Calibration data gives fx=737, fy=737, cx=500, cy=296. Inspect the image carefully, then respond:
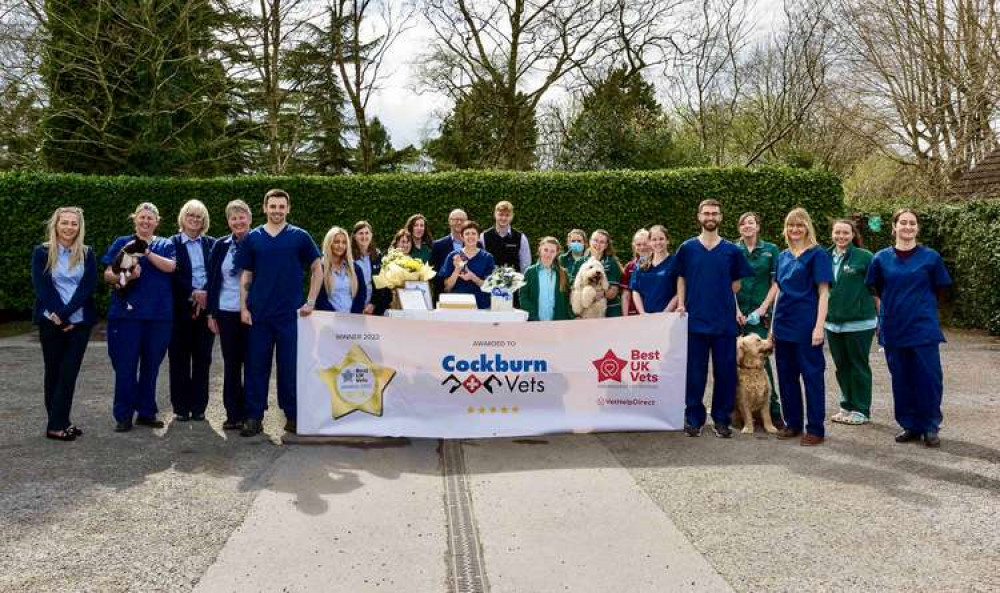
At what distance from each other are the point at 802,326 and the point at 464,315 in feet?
9.01

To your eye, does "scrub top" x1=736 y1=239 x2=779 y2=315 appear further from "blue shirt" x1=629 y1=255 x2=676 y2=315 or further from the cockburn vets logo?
the cockburn vets logo

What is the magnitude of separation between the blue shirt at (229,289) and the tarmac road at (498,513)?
1.07m

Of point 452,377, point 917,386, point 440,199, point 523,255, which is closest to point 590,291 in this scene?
point 452,377

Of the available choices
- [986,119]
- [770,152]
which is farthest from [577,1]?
[986,119]

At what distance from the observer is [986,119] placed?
58.3 feet

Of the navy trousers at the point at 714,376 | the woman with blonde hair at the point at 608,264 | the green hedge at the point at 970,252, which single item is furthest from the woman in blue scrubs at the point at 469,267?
the green hedge at the point at 970,252

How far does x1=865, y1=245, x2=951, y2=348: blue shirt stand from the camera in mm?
5816

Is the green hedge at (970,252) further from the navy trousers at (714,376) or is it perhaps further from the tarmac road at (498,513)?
the navy trousers at (714,376)

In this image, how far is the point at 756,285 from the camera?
22.4ft

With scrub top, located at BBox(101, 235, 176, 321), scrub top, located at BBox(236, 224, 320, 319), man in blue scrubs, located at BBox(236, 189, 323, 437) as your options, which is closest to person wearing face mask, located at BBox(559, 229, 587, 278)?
man in blue scrubs, located at BBox(236, 189, 323, 437)

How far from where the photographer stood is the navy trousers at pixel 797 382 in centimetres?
573

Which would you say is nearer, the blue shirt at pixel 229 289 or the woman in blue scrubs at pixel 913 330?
the woman in blue scrubs at pixel 913 330

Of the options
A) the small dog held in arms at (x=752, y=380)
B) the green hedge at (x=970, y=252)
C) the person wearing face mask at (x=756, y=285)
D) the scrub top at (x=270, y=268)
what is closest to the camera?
the scrub top at (x=270, y=268)

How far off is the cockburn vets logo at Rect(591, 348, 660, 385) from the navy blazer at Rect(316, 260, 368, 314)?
2.30 m
